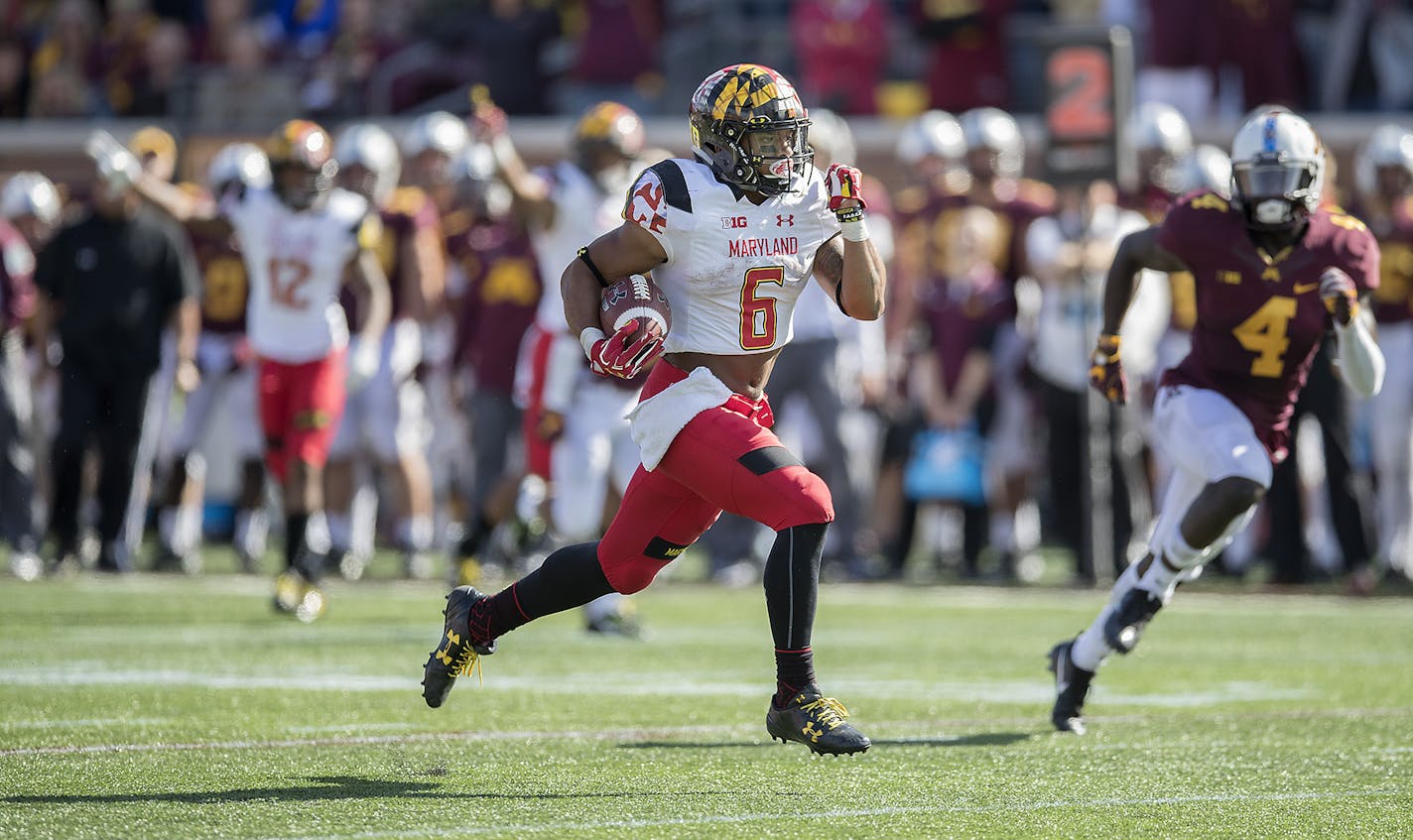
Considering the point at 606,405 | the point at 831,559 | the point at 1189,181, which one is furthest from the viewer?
the point at 831,559

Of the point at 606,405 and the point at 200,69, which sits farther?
the point at 200,69

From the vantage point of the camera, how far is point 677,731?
19.4ft

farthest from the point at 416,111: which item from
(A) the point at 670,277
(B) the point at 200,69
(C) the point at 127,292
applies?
(A) the point at 670,277

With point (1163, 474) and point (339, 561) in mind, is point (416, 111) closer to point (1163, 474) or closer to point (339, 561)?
point (339, 561)

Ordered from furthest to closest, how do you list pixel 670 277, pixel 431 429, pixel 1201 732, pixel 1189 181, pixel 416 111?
1. pixel 416 111
2. pixel 431 429
3. pixel 1189 181
4. pixel 1201 732
5. pixel 670 277

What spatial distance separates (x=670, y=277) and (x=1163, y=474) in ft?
22.7

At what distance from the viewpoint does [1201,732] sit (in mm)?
5926

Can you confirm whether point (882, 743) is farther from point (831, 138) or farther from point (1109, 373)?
point (831, 138)

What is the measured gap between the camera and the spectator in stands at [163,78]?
16.1 metres

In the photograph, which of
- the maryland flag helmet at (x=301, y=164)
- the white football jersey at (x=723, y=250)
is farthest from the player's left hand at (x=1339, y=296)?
the maryland flag helmet at (x=301, y=164)

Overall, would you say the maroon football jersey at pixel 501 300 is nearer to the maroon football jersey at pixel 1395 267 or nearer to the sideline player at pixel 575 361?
the sideline player at pixel 575 361

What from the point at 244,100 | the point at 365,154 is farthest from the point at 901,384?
the point at 244,100

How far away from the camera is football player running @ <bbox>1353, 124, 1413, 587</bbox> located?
10883mm

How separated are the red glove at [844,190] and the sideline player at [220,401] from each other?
6.77 meters
